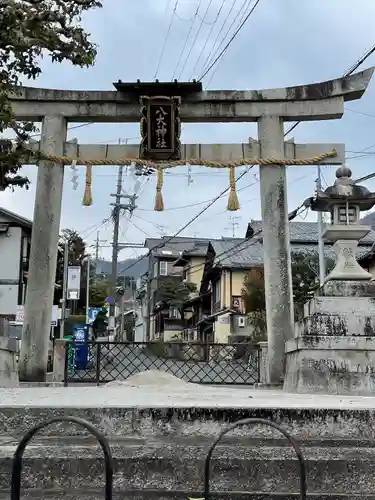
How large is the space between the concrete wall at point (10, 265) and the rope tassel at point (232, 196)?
19659 millimetres

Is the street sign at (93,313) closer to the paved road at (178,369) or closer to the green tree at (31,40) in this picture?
the paved road at (178,369)

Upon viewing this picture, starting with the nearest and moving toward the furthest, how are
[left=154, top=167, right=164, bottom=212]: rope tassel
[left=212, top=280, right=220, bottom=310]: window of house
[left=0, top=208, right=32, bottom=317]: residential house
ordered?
1. [left=154, top=167, right=164, bottom=212]: rope tassel
2. [left=0, top=208, right=32, bottom=317]: residential house
3. [left=212, top=280, right=220, bottom=310]: window of house

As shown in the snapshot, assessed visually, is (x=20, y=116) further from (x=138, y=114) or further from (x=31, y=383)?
(x=31, y=383)

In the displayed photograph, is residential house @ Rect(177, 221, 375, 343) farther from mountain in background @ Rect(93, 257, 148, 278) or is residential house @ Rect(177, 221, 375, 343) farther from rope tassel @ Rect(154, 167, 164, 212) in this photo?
mountain in background @ Rect(93, 257, 148, 278)

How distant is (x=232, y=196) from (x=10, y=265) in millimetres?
20008

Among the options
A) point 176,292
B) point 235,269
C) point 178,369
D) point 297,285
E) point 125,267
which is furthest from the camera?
point 125,267

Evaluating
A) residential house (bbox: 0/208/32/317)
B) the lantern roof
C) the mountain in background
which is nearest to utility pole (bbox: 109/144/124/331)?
residential house (bbox: 0/208/32/317)

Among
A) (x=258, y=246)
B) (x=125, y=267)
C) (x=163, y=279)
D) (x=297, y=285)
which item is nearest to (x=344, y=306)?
(x=297, y=285)

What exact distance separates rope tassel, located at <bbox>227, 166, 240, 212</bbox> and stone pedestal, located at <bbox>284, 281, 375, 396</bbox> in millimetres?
3616

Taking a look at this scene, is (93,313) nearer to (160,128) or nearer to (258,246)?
(258,246)

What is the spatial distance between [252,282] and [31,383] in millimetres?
18475

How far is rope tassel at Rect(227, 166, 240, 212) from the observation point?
11.7 meters

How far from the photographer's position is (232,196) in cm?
1185

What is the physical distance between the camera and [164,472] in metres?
4.15
